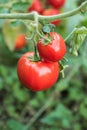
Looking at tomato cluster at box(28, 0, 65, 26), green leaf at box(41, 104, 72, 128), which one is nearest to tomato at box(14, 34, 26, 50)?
tomato cluster at box(28, 0, 65, 26)

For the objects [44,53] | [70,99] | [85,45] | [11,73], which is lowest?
[70,99]

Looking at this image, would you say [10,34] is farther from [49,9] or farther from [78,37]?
[78,37]

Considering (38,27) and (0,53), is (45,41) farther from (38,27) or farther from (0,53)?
(0,53)

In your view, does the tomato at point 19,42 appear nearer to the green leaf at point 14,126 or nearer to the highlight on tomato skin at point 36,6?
the highlight on tomato skin at point 36,6

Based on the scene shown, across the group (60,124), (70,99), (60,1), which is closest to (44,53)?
(60,1)

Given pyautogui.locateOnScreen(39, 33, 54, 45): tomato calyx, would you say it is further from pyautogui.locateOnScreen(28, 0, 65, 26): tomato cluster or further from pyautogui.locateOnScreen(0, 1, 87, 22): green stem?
pyautogui.locateOnScreen(28, 0, 65, 26): tomato cluster

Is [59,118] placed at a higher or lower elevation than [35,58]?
lower

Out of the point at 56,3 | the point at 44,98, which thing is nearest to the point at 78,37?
the point at 56,3
